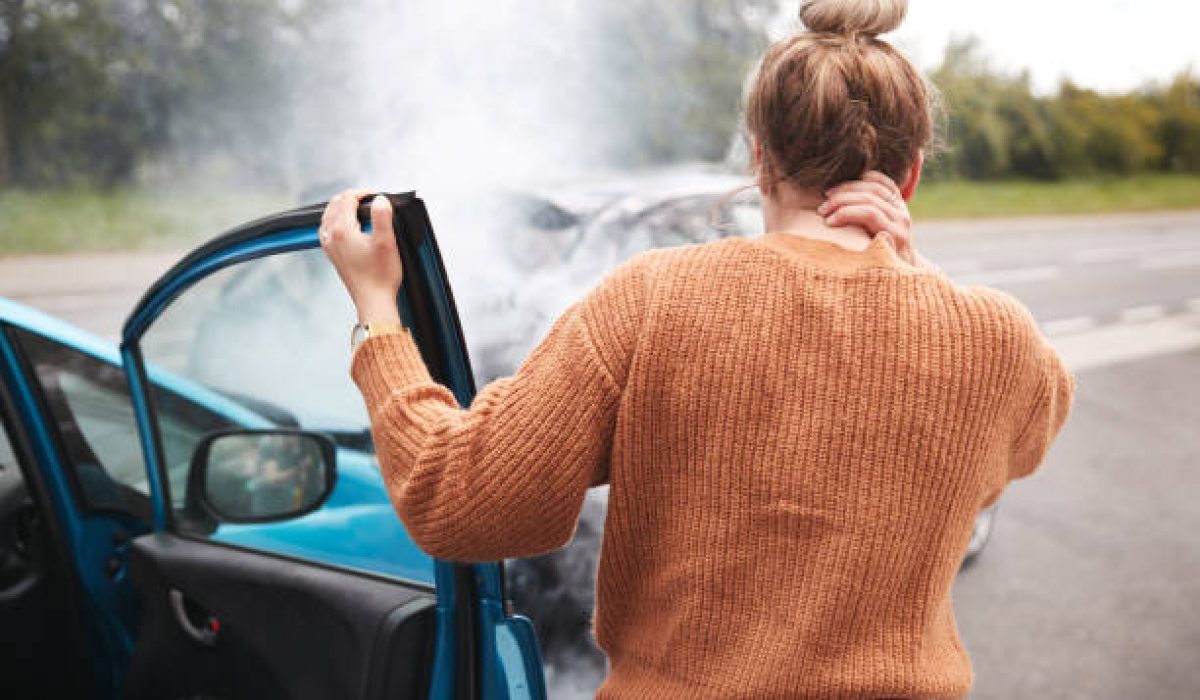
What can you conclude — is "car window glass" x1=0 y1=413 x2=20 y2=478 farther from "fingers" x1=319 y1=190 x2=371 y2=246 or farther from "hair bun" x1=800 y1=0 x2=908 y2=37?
"hair bun" x1=800 y1=0 x2=908 y2=37

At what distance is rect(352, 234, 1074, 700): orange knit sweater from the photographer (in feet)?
3.37

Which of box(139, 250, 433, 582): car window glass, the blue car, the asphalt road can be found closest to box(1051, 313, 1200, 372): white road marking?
the asphalt road

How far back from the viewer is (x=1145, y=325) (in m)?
9.06

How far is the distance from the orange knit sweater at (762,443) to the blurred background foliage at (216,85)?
11066 millimetres

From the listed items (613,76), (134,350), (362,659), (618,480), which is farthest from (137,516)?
(613,76)

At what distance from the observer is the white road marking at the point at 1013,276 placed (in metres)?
11.5

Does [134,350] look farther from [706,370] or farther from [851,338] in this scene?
[851,338]

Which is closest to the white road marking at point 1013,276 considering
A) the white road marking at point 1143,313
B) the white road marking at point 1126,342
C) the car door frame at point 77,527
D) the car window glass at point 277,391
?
the white road marking at point 1143,313

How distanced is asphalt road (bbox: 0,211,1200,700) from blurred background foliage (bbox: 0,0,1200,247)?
81.1 inches

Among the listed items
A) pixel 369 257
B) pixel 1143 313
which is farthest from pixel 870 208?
pixel 1143 313

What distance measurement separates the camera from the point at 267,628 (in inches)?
65.0

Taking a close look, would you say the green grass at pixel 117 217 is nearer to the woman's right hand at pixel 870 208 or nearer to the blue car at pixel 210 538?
the blue car at pixel 210 538

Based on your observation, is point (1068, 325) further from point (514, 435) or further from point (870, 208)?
point (514, 435)

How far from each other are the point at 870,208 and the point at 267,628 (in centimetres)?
122
